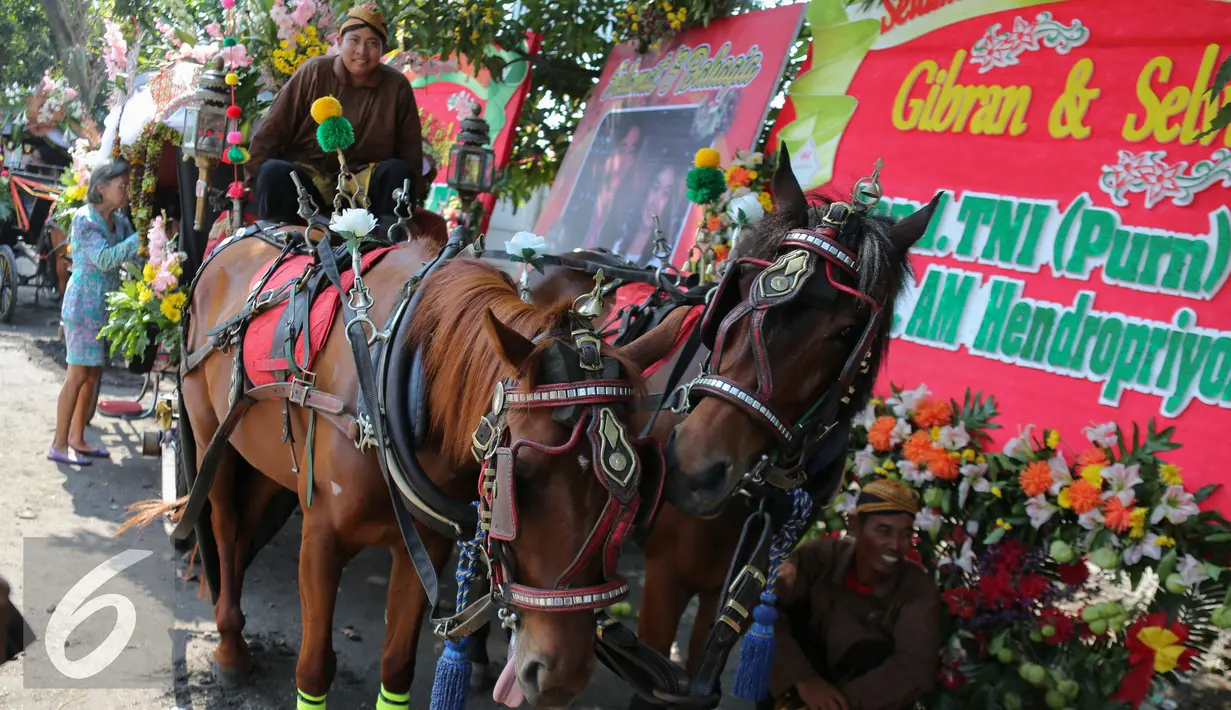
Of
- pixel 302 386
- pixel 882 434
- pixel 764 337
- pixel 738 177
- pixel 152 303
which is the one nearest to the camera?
pixel 764 337

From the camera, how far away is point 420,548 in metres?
2.27

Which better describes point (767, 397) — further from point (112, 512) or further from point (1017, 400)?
point (112, 512)

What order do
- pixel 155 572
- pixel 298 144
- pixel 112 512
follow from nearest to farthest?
pixel 298 144 → pixel 155 572 → pixel 112 512

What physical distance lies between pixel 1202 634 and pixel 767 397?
1940 mm

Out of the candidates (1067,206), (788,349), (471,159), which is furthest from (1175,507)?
(471,159)

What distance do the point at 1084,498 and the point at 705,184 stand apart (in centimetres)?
215

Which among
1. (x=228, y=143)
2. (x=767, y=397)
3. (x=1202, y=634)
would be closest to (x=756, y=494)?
(x=767, y=397)

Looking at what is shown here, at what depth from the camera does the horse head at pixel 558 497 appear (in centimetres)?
172

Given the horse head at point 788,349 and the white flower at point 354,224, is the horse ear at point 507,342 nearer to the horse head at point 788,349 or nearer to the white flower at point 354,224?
the horse head at point 788,349

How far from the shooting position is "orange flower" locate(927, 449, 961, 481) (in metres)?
3.28

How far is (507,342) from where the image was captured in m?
1.78

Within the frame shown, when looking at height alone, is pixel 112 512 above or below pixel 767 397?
below

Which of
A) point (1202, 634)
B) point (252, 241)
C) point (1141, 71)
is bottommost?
point (1202, 634)

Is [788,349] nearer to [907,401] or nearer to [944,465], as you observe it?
[944,465]
